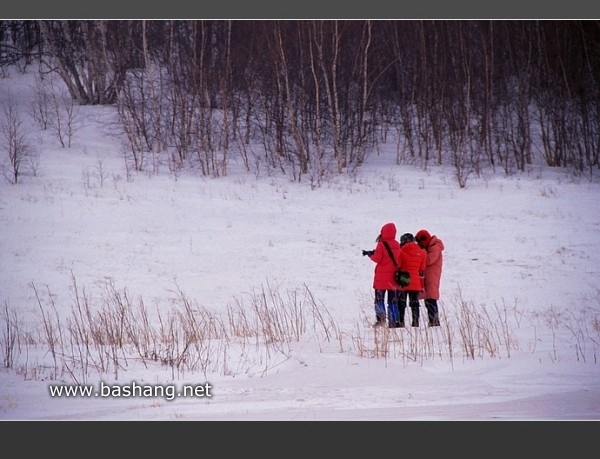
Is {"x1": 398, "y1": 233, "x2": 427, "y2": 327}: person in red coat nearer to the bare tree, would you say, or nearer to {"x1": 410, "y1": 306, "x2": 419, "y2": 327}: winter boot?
{"x1": 410, "y1": 306, "x2": 419, "y2": 327}: winter boot

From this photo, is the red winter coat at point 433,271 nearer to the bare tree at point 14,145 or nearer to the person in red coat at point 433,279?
the person in red coat at point 433,279

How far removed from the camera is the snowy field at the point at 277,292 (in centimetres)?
709

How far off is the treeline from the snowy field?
41.9 inches

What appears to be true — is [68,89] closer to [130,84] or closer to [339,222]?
[130,84]

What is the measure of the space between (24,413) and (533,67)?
84.9 ft

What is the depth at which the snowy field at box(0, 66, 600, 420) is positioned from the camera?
7.09 m

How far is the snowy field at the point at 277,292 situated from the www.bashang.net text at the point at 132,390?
2 centimetres

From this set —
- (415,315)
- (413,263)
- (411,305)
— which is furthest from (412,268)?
(415,315)

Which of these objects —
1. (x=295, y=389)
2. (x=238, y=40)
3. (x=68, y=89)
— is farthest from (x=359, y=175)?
(x=295, y=389)

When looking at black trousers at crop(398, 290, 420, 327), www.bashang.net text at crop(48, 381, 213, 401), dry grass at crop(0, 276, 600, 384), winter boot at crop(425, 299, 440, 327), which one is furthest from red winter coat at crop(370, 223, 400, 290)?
www.bashang.net text at crop(48, 381, 213, 401)

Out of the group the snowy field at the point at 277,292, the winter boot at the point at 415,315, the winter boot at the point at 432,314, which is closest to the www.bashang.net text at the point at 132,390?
the snowy field at the point at 277,292

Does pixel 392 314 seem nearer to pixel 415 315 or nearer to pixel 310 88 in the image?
pixel 415 315

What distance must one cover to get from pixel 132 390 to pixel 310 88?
67.4 feet

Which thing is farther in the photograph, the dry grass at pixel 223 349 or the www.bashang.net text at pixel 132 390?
the dry grass at pixel 223 349
